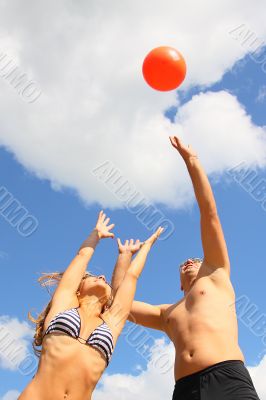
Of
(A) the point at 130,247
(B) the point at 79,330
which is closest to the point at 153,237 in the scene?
(A) the point at 130,247

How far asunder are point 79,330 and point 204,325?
5.05 ft

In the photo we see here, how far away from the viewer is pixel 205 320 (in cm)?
501

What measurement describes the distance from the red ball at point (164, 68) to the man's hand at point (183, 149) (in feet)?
3.52

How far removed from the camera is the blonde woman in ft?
13.1

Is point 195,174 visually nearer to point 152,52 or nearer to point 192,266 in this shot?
point 192,266

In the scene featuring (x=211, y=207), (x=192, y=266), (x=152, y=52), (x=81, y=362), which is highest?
(x=152, y=52)

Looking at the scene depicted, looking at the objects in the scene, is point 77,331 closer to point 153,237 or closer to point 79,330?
point 79,330

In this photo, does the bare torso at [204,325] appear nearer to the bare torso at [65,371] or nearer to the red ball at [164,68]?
the bare torso at [65,371]

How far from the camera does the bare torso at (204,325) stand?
15.5 feet

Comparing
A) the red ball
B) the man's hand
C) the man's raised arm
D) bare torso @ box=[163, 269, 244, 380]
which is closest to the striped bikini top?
bare torso @ box=[163, 269, 244, 380]

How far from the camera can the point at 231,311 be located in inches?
207

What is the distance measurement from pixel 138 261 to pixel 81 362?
1.62m

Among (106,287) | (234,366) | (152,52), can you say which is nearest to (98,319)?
(106,287)

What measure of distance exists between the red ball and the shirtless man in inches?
43.2
